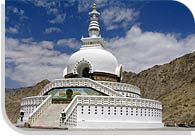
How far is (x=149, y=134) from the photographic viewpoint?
10.0 metres

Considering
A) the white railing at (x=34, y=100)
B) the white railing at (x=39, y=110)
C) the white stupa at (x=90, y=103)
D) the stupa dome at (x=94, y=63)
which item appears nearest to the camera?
the white railing at (x=39, y=110)

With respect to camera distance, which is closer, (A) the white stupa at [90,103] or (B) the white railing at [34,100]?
(A) the white stupa at [90,103]

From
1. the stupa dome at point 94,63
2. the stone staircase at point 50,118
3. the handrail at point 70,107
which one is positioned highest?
the stupa dome at point 94,63

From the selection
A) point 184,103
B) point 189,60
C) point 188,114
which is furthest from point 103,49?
point 189,60

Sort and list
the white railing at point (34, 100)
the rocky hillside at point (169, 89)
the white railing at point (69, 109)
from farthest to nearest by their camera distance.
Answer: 1. the rocky hillside at point (169, 89)
2. the white railing at point (34, 100)
3. the white railing at point (69, 109)

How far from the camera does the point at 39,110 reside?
1385 cm

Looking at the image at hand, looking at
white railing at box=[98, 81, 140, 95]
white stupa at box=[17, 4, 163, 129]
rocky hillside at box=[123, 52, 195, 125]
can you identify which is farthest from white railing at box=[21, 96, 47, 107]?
rocky hillside at box=[123, 52, 195, 125]

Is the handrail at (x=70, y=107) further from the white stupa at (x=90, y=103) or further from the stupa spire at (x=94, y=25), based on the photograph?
the stupa spire at (x=94, y=25)

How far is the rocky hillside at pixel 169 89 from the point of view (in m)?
36.5

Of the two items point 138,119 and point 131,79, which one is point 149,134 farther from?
point 131,79

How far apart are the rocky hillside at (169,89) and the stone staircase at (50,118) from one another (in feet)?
64.2

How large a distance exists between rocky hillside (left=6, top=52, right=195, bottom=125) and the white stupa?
16.1m

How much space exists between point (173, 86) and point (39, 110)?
3973 centimetres

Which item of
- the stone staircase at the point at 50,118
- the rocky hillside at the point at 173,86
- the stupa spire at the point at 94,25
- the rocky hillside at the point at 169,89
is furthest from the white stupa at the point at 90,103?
the rocky hillside at the point at 173,86
